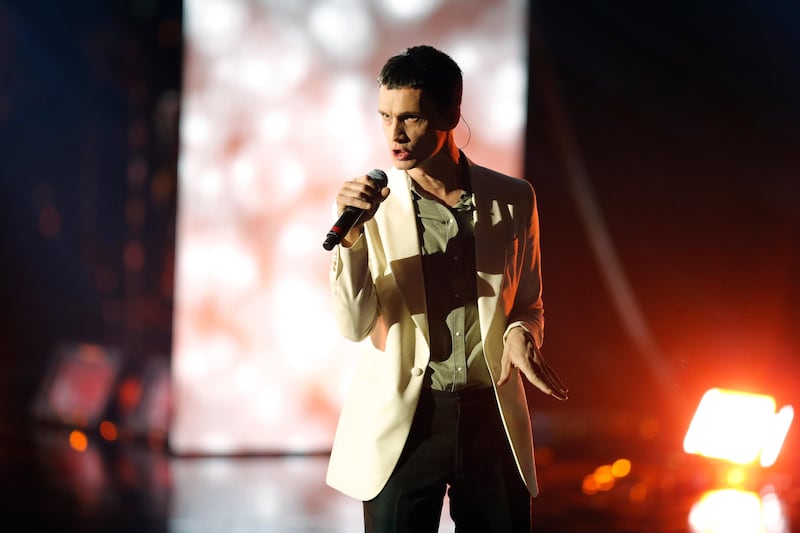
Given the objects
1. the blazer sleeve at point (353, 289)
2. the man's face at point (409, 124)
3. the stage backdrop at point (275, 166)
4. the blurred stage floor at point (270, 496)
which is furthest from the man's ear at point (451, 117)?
the stage backdrop at point (275, 166)

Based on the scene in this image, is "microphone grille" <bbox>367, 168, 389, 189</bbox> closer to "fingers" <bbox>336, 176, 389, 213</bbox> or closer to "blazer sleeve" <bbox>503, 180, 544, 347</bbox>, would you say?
"fingers" <bbox>336, 176, 389, 213</bbox>

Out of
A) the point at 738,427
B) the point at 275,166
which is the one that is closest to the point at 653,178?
the point at 738,427

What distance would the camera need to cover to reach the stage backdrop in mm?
4660

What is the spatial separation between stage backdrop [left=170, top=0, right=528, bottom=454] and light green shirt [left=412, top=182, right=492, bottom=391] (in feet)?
10.3

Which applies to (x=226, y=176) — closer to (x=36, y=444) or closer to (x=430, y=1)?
(x=430, y=1)

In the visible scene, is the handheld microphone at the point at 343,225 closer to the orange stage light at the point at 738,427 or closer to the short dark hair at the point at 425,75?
the short dark hair at the point at 425,75

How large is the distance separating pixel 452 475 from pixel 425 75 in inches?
24.1

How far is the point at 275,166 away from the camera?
4699 mm

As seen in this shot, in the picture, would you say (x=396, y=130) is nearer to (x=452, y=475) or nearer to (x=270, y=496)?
(x=452, y=475)

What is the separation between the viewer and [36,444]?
519 centimetres

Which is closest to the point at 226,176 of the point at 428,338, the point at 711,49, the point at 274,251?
the point at 274,251

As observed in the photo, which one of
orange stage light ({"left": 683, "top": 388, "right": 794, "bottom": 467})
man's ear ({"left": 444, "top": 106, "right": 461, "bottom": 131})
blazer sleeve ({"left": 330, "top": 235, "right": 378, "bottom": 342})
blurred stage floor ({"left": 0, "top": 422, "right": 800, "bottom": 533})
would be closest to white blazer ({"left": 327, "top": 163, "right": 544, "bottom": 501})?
blazer sleeve ({"left": 330, "top": 235, "right": 378, "bottom": 342})

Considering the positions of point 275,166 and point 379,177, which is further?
point 275,166

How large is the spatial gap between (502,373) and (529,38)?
414cm
